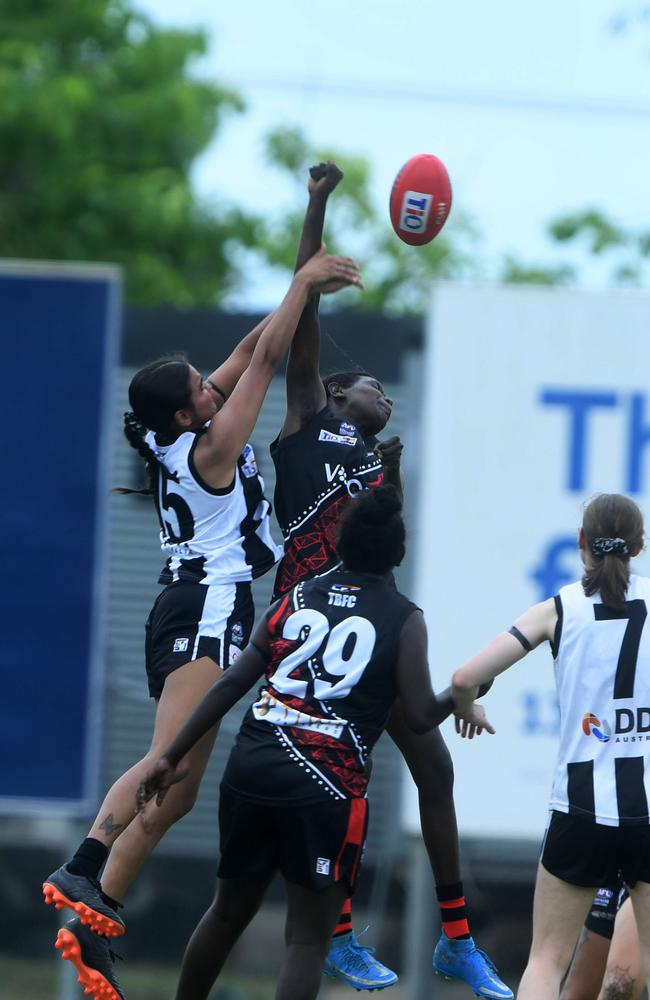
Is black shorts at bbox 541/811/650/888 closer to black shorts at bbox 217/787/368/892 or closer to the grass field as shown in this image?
black shorts at bbox 217/787/368/892

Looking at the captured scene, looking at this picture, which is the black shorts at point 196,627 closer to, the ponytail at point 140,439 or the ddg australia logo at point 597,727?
the ponytail at point 140,439

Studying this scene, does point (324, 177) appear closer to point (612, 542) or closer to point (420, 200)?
point (420, 200)

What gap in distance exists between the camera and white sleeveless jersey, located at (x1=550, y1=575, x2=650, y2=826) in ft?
16.8

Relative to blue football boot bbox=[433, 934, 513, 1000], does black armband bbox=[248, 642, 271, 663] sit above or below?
above

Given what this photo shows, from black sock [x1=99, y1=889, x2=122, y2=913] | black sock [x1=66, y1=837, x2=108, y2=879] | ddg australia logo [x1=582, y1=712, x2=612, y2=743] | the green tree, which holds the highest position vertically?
the green tree

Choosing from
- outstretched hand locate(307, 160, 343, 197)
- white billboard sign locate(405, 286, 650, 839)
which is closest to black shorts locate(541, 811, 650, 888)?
outstretched hand locate(307, 160, 343, 197)

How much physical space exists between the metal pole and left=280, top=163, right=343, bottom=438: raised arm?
15.6 feet

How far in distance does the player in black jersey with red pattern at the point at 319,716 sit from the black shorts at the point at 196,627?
48 cm

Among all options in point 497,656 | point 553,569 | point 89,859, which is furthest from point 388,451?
point 553,569

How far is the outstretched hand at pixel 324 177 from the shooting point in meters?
5.07

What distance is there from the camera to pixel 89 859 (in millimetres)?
5168

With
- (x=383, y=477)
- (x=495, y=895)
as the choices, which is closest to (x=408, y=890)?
(x=495, y=895)

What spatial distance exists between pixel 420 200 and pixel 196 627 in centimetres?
163

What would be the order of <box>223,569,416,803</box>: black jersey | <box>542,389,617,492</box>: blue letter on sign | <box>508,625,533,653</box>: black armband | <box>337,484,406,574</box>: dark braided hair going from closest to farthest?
<box>223,569,416,803</box>: black jersey, <box>337,484,406,574</box>: dark braided hair, <box>508,625,533,653</box>: black armband, <box>542,389,617,492</box>: blue letter on sign
